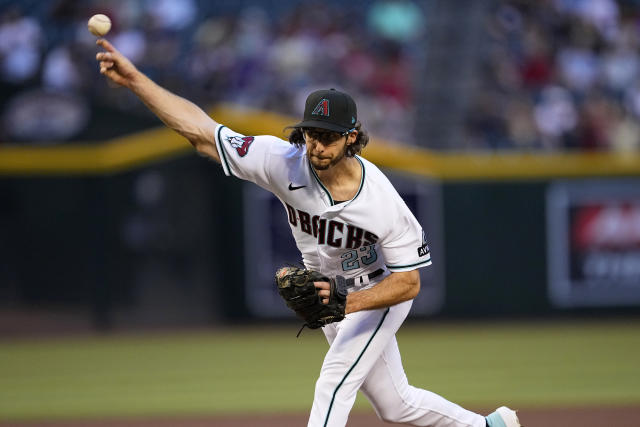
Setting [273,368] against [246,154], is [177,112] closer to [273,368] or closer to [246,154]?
[246,154]

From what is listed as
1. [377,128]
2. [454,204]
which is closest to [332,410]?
[454,204]

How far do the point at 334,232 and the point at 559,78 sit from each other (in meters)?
9.74

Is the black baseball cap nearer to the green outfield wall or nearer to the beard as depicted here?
the beard

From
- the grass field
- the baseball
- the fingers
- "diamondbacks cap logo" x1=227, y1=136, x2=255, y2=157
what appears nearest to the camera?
the baseball

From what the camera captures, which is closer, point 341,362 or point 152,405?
point 341,362

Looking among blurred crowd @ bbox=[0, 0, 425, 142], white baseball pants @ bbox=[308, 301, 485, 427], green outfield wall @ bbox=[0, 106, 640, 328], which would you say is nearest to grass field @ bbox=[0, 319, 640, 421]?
green outfield wall @ bbox=[0, 106, 640, 328]

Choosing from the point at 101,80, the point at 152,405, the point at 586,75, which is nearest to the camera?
the point at 152,405

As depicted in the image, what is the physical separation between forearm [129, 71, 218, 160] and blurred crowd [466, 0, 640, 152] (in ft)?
27.8

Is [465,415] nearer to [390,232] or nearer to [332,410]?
[332,410]

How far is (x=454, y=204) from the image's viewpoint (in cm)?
1035

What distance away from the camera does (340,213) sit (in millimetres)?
3916

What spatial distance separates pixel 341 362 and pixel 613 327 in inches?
263

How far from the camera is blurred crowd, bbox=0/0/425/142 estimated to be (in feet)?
40.5

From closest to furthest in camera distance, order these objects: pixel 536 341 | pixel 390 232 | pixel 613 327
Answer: pixel 390 232, pixel 536 341, pixel 613 327
